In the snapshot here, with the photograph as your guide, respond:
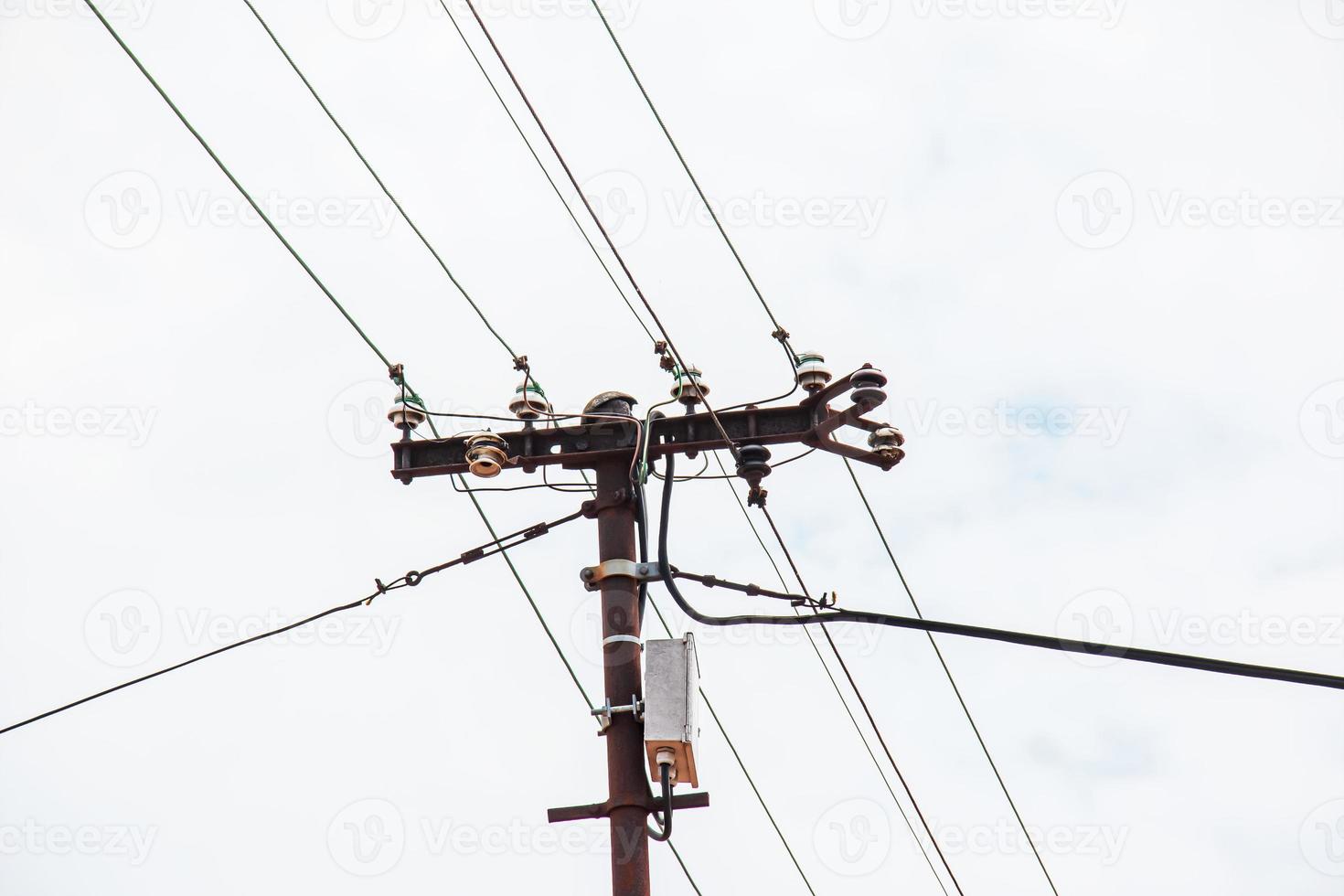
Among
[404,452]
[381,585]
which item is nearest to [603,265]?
[404,452]

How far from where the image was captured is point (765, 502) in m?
8.86

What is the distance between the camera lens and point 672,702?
26.2 ft

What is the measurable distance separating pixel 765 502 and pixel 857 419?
78 centimetres

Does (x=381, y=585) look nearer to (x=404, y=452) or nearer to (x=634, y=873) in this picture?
(x=404, y=452)

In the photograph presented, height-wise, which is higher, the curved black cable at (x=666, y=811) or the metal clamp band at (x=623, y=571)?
the metal clamp band at (x=623, y=571)

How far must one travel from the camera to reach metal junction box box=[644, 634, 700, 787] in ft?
26.0

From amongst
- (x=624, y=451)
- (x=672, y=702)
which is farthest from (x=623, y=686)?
(x=624, y=451)

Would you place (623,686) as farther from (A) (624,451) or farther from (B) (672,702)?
(A) (624,451)

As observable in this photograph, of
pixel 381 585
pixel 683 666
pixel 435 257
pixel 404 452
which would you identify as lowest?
pixel 683 666

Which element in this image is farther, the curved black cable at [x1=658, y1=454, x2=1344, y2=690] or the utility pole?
the utility pole

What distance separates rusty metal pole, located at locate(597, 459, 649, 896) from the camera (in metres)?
7.88

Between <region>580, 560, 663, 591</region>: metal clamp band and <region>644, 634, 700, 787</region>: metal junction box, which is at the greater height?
<region>580, 560, 663, 591</region>: metal clamp band

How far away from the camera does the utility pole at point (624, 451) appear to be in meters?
8.27

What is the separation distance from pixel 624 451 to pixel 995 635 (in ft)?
8.49
